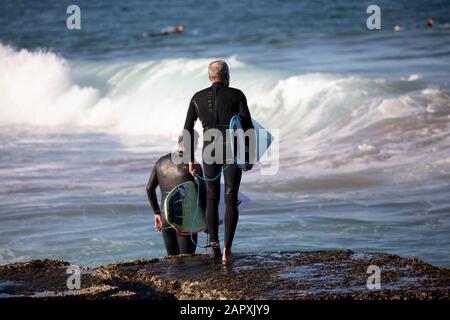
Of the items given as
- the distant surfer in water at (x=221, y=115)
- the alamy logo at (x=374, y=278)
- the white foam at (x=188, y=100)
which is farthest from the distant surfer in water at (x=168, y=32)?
the alamy logo at (x=374, y=278)

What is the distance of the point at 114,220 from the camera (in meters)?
13.6

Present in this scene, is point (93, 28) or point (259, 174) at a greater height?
point (93, 28)

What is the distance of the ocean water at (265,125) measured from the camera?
12594 millimetres

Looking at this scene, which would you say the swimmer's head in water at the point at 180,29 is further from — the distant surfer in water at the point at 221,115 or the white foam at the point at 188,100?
the distant surfer in water at the point at 221,115

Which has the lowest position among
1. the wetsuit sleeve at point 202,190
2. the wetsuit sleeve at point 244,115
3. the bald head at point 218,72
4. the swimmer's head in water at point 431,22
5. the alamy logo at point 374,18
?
the wetsuit sleeve at point 202,190

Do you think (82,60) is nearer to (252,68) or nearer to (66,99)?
(66,99)

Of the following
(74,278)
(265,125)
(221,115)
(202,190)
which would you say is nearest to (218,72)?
(221,115)

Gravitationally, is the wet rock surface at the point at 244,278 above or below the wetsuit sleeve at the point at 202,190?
below

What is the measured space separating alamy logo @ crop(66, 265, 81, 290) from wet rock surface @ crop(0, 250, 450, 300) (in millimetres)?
40

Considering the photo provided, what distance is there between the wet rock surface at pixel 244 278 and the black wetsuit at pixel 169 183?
384 mm

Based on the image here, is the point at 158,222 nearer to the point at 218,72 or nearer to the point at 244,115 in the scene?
the point at 244,115

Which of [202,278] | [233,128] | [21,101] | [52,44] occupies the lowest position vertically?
[202,278]

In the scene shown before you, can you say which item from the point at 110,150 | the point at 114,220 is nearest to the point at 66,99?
the point at 110,150

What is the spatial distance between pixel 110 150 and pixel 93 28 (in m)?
25.1
